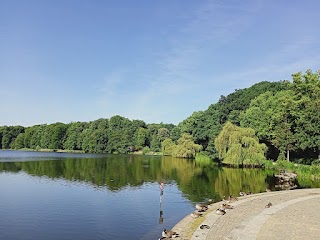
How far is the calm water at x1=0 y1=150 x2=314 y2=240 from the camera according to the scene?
848 inches

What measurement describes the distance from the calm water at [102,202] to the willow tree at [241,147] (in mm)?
11692

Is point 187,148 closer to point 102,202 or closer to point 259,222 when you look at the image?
point 102,202

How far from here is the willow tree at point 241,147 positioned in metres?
63.0

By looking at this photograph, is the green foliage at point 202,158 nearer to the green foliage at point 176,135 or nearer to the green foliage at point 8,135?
the green foliage at point 176,135

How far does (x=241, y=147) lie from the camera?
2542 inches

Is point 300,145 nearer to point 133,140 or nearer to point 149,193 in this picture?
point 149,193

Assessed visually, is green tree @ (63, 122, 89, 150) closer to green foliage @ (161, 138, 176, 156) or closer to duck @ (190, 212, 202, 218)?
green foliage @ (161, 138, 176, 156)

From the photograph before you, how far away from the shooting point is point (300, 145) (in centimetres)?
5431

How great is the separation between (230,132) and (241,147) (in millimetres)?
4568

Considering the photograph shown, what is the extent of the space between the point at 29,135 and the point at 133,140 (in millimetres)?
52978

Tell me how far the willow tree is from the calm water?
38.4ft

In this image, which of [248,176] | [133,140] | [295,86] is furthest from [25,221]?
[133,140]

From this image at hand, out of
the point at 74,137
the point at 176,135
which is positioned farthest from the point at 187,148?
the point at 74,137

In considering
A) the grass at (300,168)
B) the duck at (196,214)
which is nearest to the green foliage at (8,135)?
the grass at (300,168)
